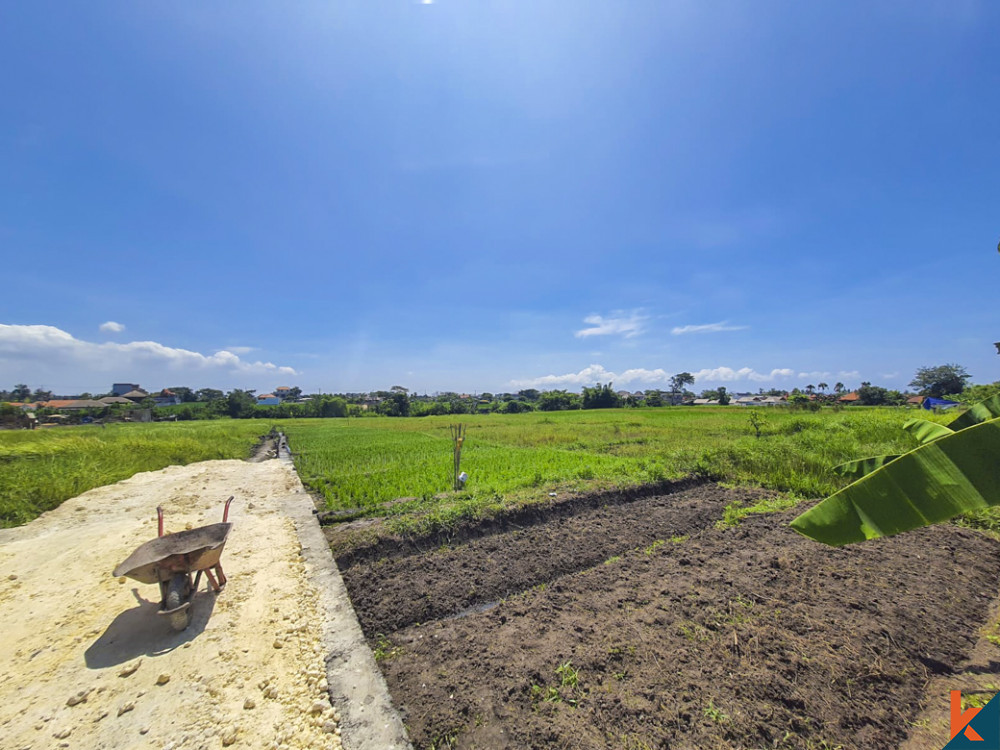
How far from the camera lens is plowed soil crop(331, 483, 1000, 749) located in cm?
250

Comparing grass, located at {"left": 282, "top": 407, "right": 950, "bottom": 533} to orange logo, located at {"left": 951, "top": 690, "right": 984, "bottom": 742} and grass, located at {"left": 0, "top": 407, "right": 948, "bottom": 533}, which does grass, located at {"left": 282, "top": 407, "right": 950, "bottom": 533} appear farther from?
orange logo, located at {"left": 951, "top": 690, "right": 984, "bottom": 742}

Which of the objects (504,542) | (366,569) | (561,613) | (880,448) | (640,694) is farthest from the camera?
(880,448)

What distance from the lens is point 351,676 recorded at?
120 inches

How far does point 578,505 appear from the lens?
23.8 ft

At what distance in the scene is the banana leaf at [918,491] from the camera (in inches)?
67.9

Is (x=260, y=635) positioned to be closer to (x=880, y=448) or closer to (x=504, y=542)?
(x=504, y=542)

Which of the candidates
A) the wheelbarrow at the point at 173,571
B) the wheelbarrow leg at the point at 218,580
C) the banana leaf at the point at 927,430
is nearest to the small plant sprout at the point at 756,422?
the banana leaf at the point at 927,430

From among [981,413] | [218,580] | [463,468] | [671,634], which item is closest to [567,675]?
[671,634]

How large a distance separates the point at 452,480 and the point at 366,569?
4.25 m

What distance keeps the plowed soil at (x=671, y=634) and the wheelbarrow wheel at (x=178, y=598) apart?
1665mm

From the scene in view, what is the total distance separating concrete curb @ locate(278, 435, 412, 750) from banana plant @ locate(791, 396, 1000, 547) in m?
3.17

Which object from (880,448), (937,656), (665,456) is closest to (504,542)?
(937,656)

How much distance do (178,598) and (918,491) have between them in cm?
614

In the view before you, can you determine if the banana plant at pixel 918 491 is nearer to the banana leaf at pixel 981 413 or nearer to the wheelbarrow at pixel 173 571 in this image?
the banana leaf at pixel 981 413
